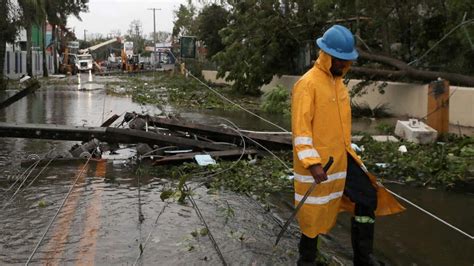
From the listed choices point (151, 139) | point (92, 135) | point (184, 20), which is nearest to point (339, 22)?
point (151, 139)

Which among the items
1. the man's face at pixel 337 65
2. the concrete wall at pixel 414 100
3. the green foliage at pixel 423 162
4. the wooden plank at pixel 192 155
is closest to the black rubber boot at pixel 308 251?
the man's face at pixel 337 65

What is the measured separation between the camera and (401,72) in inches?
562

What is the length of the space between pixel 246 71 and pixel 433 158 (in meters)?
15.0

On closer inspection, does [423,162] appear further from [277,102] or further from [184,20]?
[184,20]

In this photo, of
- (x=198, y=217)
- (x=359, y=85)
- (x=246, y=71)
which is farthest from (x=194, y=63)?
(x=198, y=217)

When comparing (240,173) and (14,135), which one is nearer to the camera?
(240,173)

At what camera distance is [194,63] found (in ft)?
147

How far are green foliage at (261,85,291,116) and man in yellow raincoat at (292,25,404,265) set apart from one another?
13.1 metres

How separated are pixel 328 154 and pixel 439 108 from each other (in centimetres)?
761

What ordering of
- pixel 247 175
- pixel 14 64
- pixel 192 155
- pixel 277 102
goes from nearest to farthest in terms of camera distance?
pixel 247 175 → pixel 192 155 → pixel 277 102 → pixel 14 64

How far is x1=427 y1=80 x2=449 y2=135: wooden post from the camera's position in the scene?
10.8 meters

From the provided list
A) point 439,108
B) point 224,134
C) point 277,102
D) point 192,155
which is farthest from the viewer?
point 277,102

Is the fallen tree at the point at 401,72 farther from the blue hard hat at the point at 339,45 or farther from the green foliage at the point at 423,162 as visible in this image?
the blue hard hat at the point at 339,45

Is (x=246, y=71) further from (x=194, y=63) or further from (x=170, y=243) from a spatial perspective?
(x=194, y=63)
